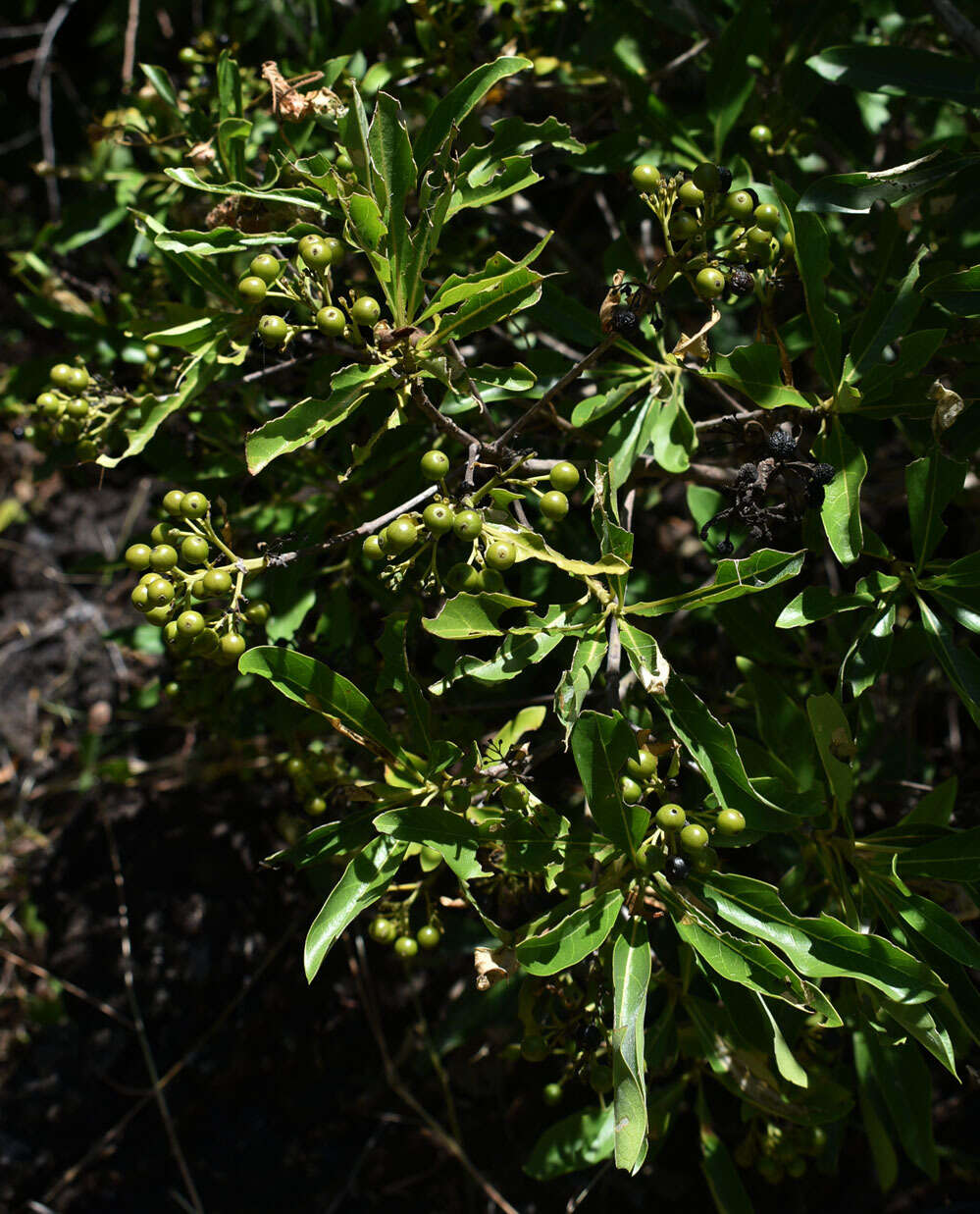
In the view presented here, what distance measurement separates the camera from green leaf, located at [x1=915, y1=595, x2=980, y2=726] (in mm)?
2316

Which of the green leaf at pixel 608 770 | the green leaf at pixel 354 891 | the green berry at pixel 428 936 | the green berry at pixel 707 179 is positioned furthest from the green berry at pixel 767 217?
the green berry at pixel 428 936

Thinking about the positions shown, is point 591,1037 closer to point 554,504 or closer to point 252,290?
point 554,504

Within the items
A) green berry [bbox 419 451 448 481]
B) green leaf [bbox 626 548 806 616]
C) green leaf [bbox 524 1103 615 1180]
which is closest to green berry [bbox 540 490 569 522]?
green berry [bbox 419 451 448 481]

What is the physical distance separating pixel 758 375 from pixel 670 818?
1.08m

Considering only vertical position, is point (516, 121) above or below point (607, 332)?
above

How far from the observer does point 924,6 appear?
296 centimetres

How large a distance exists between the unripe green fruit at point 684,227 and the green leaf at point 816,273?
27 cm

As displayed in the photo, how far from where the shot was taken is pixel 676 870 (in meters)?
2.19

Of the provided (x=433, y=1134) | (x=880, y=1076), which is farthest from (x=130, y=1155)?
(x=880, y=1076)

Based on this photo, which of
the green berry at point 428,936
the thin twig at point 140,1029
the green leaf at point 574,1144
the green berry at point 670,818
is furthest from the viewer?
the thin twig at point 140,1029

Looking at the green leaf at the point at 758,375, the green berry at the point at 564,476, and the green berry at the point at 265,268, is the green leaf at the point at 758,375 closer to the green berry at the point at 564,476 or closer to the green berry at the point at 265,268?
the green berry at the point at 564,476

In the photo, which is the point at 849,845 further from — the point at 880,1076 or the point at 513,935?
the point at 513,935

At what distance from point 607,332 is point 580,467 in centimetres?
74

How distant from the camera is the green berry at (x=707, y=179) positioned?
2.14m
